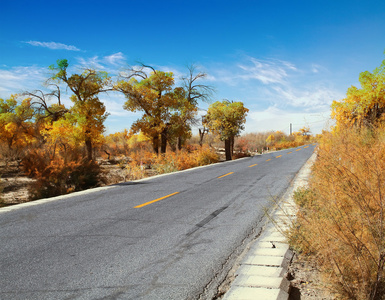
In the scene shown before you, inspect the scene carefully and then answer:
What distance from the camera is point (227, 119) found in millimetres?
28781

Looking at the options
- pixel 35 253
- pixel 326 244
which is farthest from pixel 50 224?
pixel 326 244

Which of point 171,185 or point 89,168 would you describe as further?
point 89,168

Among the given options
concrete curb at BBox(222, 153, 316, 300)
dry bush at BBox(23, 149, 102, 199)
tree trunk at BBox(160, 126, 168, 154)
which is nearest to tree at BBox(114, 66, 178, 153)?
tree trunk at BBox(160, 126, 168, 154)

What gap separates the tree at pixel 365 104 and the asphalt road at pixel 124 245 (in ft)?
29.5

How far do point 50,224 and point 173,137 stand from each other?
2387cm

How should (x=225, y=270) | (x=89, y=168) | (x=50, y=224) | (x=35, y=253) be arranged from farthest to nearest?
(x=89, y=168) < (x=50, y=224) < (x=35, y=253) < (x=225, y=270)

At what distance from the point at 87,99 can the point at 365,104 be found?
22.6 m

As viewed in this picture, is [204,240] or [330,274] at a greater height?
[330,274]

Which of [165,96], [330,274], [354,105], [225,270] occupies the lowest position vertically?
[225,270]

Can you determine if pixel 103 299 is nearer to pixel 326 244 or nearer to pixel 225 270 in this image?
pixel 225 270

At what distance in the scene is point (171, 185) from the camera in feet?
35.9

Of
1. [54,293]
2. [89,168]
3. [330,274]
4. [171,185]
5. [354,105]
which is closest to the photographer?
[330,274]

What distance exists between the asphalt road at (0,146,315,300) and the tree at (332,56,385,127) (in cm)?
900

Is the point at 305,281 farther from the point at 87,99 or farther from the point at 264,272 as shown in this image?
the point at 87,99
